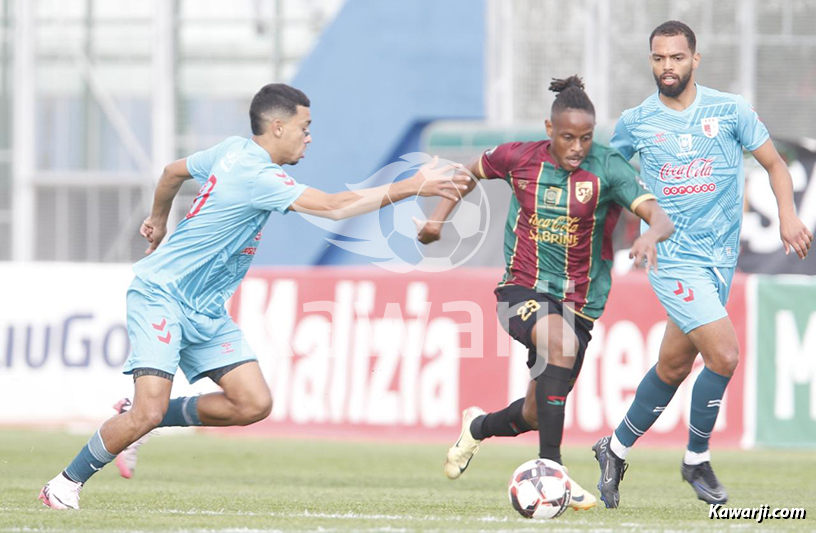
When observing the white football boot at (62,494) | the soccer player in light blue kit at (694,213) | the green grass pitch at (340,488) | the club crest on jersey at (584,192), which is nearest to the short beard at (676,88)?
the soccer player in light blue kit at (694,213)

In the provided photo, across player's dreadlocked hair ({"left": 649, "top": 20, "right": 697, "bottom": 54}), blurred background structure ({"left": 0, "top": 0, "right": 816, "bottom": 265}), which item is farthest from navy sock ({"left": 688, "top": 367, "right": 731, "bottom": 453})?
blurred background structure ({"left": 0, "top": 0, "right": 816, "bottom": 265})

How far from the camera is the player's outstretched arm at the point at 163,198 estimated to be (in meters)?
7.05

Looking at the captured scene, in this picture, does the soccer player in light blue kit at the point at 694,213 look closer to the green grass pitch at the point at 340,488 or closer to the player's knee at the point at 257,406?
the green grass pitch at the point at 340,488

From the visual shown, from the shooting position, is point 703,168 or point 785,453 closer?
point 703,168

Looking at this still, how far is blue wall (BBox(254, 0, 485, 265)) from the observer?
17000 millimetres

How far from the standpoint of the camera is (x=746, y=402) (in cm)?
1230

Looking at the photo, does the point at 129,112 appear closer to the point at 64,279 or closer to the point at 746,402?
the point at 64,279

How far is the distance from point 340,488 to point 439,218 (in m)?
2.14

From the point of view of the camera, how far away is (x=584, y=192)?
22.4ft

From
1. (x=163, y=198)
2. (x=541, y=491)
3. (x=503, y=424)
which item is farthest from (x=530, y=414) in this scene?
(x=163, y=198)

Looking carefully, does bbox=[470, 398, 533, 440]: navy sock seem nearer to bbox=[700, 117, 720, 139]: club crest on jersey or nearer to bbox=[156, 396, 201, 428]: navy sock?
bbox=[156, 396, 201, 428]: navy sock

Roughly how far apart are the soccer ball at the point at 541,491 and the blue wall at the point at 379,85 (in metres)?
10.7

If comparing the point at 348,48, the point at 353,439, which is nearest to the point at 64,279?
the point at 353,439

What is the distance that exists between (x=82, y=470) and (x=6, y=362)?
7.21 meters
